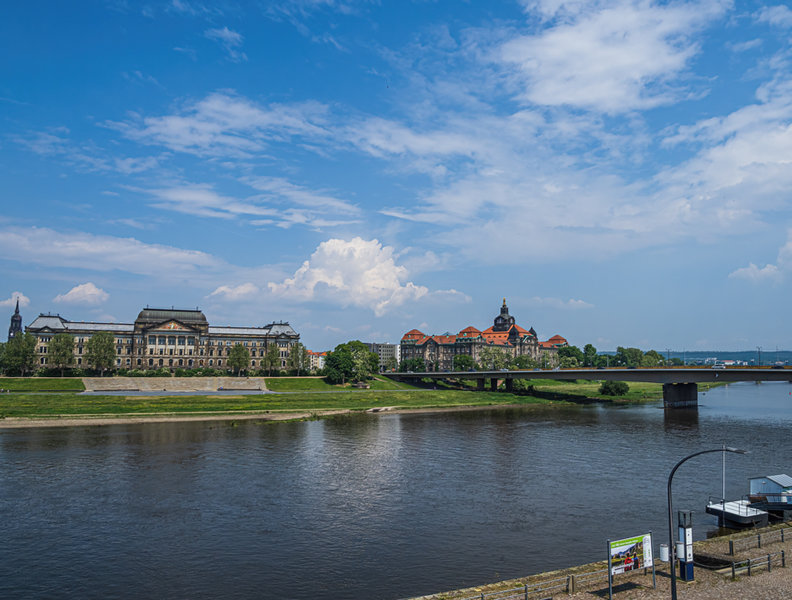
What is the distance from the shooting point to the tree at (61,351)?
165m

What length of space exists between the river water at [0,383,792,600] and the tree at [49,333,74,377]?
87.0 meters

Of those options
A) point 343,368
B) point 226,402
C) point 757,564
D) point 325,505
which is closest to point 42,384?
point 226,402

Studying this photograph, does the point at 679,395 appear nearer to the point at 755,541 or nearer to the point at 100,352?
the point at 755,541

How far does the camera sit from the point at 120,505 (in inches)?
1828

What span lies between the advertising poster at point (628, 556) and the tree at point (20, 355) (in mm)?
172481

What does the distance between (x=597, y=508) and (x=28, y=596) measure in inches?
1493

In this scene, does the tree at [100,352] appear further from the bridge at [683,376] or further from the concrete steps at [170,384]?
the bridge at [683,376]

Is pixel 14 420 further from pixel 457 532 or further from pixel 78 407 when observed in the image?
pixel 457 532

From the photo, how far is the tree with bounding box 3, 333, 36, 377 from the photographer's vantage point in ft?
518

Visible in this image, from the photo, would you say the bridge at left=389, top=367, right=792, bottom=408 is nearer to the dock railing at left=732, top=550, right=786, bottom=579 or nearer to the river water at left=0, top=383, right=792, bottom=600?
the river water at left=0, top=383, right=792, bottom=600

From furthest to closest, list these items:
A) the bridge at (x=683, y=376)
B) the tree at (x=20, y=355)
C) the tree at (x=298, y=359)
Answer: the tree at (x=298, y=359), the tree at (x=20, y=355), the bridge at (x=683, y=376)

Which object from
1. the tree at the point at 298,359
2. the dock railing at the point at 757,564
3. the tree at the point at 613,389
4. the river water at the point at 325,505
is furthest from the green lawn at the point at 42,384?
the dock railing at the point at 757,564

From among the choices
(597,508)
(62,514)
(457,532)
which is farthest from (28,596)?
(597,508)

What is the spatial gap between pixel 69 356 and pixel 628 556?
175m
